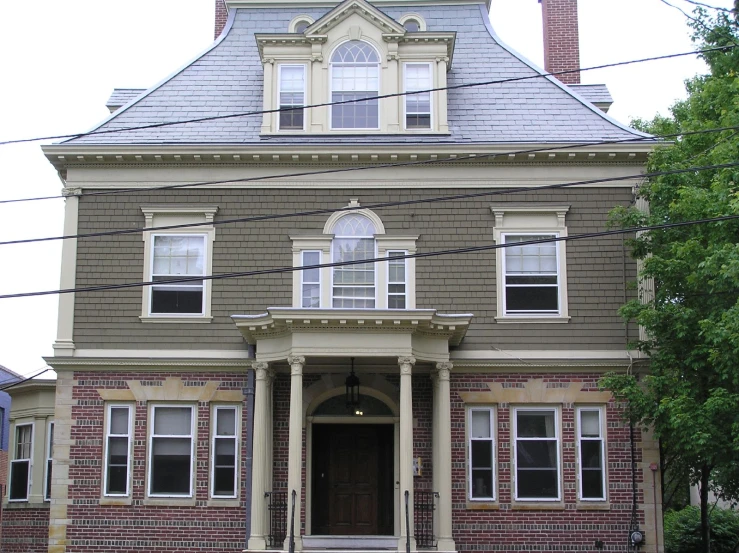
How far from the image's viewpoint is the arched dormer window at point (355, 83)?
20312mm

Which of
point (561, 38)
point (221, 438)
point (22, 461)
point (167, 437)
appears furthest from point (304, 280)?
point (561, 38)

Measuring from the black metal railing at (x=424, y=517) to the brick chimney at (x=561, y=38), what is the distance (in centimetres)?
1007

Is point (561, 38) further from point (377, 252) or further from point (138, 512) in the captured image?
point (138, 512)

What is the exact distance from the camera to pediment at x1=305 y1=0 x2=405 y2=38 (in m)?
20.4

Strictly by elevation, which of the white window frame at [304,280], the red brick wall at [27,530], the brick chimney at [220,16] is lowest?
the red brick wall at [27,530]

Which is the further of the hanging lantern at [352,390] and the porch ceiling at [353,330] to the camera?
the hanging lantern at [352,390]

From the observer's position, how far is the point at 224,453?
18.8m

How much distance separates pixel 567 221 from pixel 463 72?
430 centimetres

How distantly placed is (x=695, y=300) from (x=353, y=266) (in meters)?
6.33

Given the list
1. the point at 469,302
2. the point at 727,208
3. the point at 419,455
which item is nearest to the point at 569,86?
the point at 469,302

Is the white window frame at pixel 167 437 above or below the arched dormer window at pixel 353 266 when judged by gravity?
below

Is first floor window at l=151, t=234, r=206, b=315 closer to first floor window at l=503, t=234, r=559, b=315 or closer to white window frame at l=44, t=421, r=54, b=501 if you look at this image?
white window frame at l=44, t=421, r=54, b=501

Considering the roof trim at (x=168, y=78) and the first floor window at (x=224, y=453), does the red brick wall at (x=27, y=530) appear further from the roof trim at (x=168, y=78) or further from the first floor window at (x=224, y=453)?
the roof trim at (x=168, y=78)

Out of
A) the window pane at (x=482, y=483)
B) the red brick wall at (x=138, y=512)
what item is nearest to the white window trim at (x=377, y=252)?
the red brick wall at (x=138, y=512)
